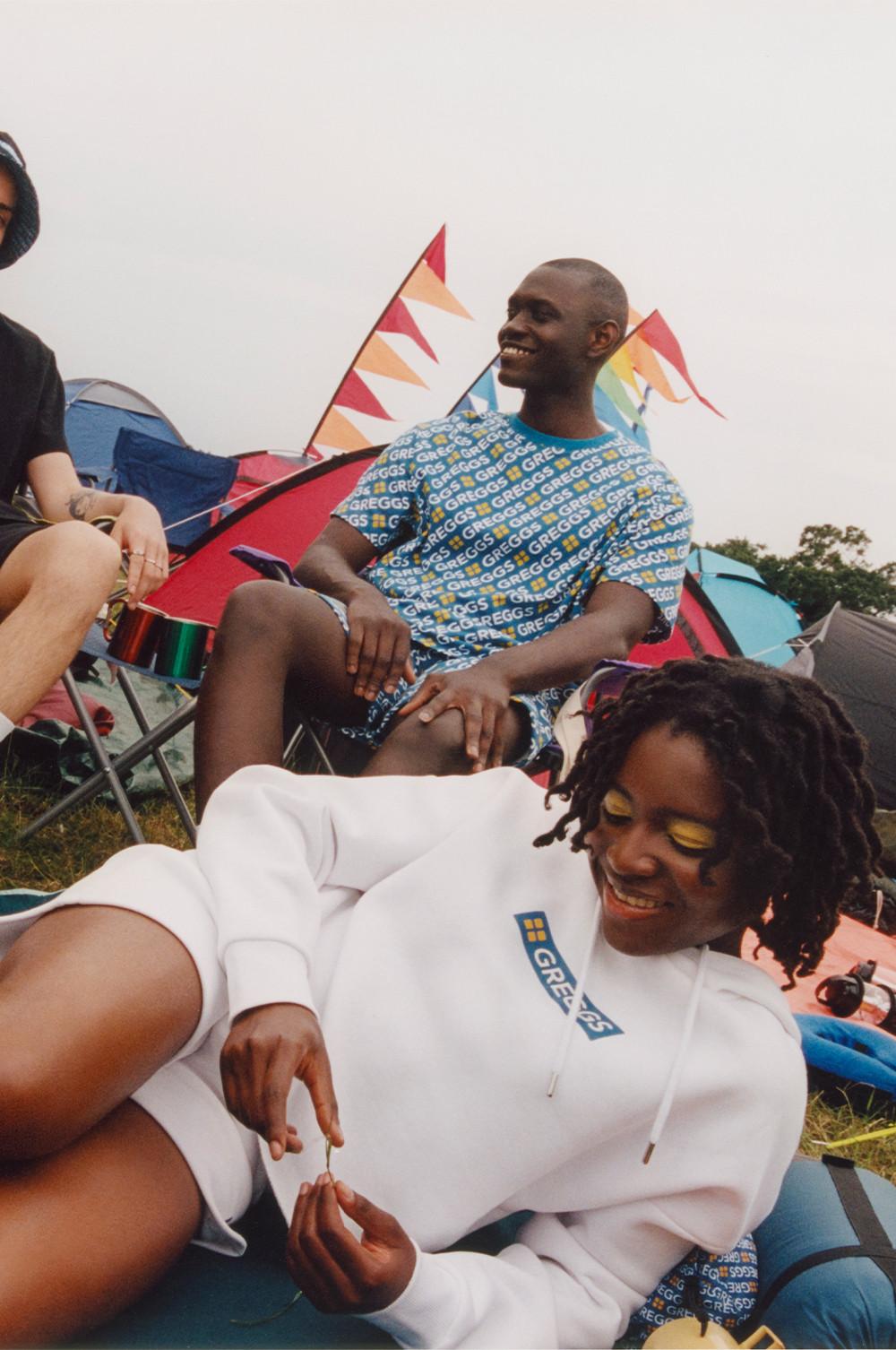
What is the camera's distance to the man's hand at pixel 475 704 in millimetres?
1767

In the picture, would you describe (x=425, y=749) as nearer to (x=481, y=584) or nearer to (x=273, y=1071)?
(x=481, y=584)

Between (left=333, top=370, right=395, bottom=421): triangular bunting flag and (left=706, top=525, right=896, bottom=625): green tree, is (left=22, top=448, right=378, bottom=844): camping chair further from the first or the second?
(left=706, top=525, right=896, bottom=625): green tree

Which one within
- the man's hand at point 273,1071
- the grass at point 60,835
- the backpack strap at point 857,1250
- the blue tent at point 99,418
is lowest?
the blue tent at point 99,418

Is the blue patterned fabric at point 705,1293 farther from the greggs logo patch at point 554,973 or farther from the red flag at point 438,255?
the red flag at point 438,255

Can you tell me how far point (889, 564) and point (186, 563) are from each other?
2331cm

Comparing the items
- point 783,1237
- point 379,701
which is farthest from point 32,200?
point 783,1237

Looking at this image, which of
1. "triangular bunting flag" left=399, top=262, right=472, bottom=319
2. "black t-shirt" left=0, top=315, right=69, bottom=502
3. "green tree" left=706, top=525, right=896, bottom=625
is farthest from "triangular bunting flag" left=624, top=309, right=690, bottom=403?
"green tree" left=706, top=525, right=896, bottom=625

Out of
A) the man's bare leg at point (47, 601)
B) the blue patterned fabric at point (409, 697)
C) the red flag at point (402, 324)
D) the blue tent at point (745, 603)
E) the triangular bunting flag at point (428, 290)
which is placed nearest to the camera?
the man's bare leg at point (47, 601)

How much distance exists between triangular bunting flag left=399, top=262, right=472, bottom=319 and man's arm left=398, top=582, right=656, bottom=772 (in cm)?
487

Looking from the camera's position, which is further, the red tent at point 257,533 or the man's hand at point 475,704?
the red tent at point 257,533

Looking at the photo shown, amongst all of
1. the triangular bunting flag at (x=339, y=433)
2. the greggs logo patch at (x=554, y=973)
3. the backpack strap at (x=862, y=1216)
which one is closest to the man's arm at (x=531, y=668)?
the greggs logo patch at (x=554, y=973)

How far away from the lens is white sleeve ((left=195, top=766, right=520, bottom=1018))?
1029 mm

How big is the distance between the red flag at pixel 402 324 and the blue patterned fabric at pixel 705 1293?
238 inches

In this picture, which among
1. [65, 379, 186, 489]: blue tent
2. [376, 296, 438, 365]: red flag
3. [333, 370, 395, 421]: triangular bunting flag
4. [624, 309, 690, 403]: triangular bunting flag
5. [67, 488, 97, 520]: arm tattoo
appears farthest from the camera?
[65, 379, 186, 489]: blue tent
